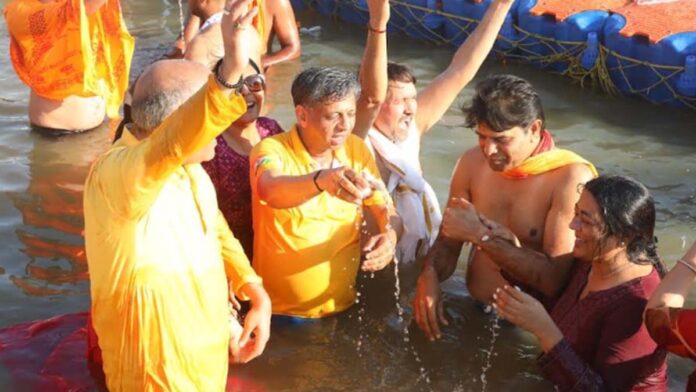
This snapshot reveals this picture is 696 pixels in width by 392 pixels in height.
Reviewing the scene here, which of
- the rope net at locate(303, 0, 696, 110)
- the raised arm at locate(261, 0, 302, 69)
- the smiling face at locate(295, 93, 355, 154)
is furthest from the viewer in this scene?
the rope net at locate(303, 0, 696, 110)

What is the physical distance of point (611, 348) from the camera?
3891 mm

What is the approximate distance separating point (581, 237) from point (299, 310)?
5.00 ft

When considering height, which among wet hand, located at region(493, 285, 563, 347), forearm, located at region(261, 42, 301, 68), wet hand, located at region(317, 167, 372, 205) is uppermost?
wet hand, located at region(317, 167, 372, 205)

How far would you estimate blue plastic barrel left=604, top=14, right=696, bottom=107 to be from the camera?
8.11 metres

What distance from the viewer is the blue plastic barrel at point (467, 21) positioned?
962 cm

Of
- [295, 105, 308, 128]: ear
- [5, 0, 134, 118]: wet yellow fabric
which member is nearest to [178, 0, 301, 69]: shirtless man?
[5, 0, 134, 118]: wet yellow fabric

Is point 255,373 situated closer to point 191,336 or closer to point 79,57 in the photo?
point 191,336

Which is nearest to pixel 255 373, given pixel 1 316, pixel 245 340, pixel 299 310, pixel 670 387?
pixel 299 310

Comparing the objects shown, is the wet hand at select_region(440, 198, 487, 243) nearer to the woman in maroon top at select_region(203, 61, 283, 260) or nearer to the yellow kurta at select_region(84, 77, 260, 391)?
the woman in maroon top at select_region(203, 61, 283, 260)

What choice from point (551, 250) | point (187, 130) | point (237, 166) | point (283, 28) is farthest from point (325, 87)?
point (283, 28)

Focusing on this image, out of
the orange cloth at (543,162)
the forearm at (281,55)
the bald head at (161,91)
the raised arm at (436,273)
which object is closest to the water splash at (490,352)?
the raised arm at (436,273)

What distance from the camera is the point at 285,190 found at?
13.8 ft

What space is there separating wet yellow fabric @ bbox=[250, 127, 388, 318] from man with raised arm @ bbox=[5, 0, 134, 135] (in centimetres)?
291

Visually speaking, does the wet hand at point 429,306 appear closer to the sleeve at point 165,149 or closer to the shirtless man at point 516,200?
the shirtless man at point 516,200
